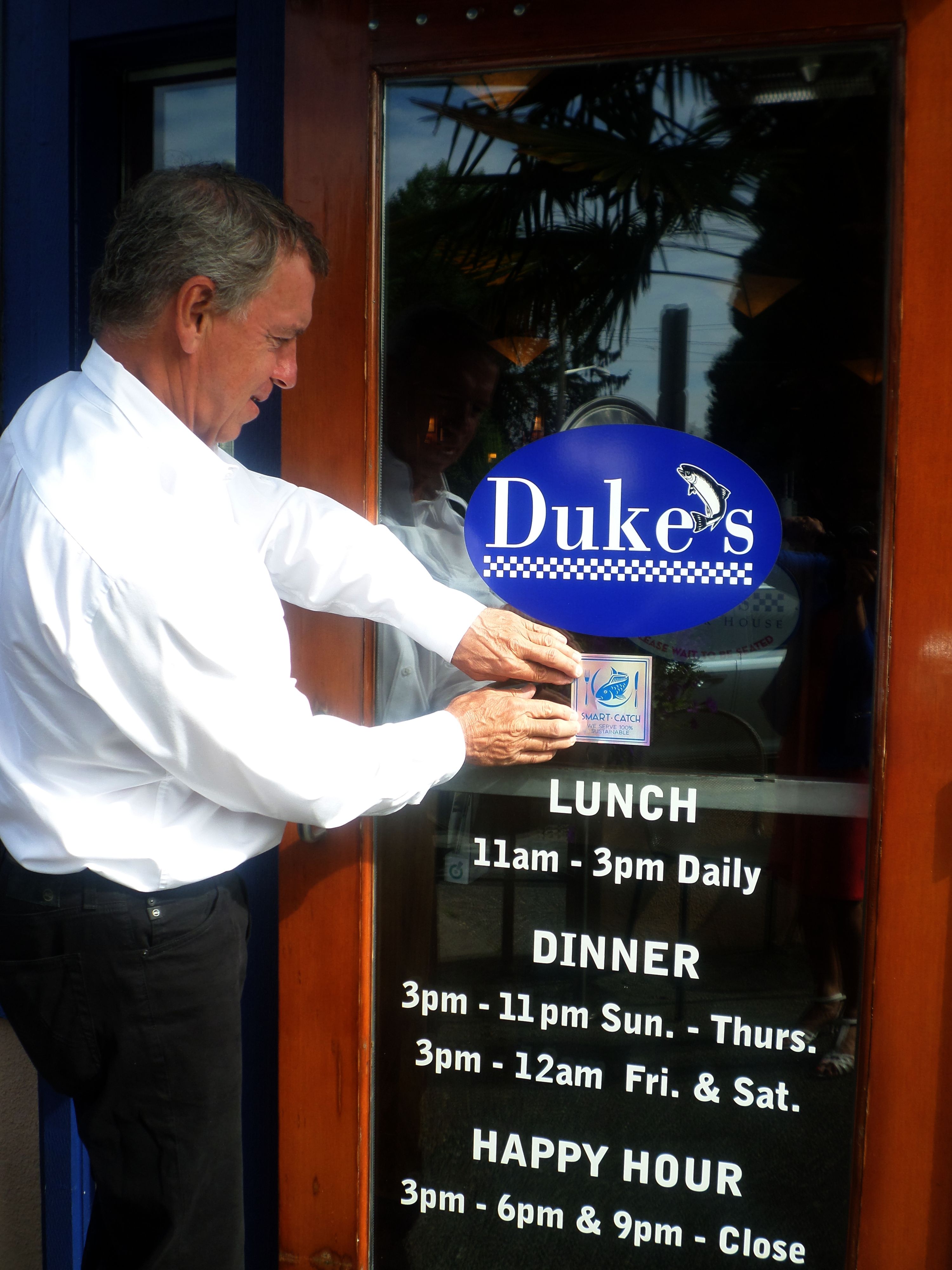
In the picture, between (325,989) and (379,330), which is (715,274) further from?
(325,989)

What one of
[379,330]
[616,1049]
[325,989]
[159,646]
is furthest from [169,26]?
[616,1049]

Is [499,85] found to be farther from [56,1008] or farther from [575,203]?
[56,1008]

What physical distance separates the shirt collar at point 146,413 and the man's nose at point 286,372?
178mm

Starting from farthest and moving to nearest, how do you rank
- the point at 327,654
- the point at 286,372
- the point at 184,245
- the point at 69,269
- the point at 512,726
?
the point at 69,269, the point at 327,654, the point at 512,726, the point at 286,372, the point at 184,245

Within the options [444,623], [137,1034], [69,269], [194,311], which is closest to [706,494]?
[444,623]

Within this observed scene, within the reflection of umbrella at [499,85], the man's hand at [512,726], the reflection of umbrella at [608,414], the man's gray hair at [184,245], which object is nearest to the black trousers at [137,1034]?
the man's hand at [512,726]

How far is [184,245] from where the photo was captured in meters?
1.33

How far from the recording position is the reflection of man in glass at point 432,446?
5.34 feet

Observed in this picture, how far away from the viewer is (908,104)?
4.58 feet

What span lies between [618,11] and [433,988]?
1.61m

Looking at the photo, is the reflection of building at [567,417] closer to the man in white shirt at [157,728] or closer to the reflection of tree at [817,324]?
the reflection of tree at [817,324]

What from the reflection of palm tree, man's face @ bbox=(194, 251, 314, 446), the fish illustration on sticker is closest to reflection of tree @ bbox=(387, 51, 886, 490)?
the reflection of palm tree

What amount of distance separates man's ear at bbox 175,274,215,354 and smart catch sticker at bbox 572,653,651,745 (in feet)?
2.51

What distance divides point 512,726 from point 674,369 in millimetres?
619
